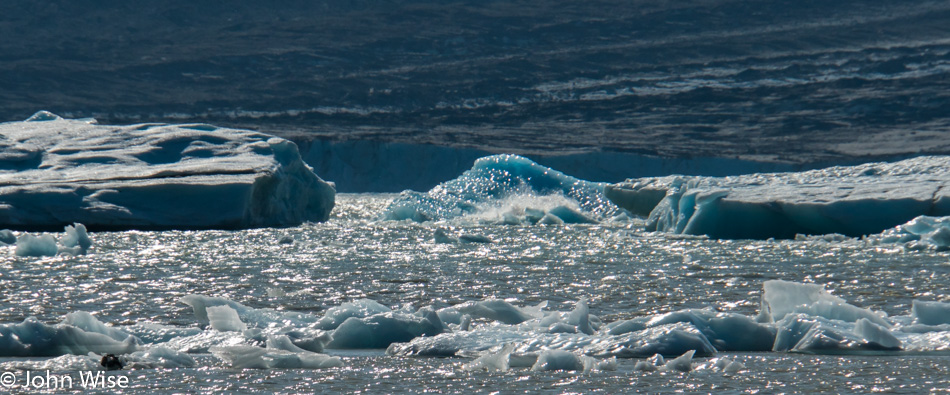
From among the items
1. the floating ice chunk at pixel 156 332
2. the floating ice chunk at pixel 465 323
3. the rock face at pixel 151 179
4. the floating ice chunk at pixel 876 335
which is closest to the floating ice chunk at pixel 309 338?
the floating ice chunk at pixel 156 332

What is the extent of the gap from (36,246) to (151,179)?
2709 mm

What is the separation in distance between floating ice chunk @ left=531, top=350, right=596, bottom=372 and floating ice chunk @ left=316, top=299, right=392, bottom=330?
940mm

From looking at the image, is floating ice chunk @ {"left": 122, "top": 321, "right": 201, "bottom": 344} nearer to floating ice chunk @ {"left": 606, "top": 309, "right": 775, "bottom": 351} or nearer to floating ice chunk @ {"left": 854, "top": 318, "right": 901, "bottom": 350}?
floating ice chunk @ {"left": 606, "top": 309, "right": 775, "bottom": 351}

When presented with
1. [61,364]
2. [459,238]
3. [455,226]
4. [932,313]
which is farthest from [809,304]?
[455,226]

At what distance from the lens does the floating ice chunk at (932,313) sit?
14.0 ft

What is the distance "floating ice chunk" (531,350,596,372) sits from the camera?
3.52 meters

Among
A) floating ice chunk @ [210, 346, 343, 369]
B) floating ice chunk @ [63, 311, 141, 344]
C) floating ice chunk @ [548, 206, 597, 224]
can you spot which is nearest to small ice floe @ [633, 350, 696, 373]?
floating ice chunk @ [210, 346, 343, 369]

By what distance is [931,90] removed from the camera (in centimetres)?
3086

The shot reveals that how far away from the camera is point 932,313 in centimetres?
427

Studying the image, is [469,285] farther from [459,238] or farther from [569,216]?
[569,216]

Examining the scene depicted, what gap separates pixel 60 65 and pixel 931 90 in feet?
79.5

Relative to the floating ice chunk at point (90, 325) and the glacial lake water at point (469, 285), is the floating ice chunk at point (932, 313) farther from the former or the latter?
the floating ice chunk at point (90, 325)

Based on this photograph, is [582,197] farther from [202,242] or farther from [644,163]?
[644,163]

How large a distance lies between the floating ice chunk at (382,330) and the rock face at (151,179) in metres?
6.33
